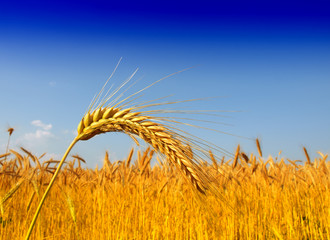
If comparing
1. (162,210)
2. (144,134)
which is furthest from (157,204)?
(144,134)

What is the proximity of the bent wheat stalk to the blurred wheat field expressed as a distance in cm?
15

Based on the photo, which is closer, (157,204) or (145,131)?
(145,131)

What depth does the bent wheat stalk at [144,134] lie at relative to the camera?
5.34 feet

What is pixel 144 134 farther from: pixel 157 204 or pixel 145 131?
pixel 157 204

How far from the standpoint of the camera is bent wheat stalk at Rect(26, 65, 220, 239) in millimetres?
1627

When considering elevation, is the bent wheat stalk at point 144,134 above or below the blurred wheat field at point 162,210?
above

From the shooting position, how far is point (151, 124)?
167 cm

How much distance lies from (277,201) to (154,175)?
2733 mm

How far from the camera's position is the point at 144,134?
5.52 ft

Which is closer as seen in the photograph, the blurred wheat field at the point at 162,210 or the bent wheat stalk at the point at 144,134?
the bent wheat stalk at the point at 144,134

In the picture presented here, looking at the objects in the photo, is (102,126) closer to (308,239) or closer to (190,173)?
(190,173)

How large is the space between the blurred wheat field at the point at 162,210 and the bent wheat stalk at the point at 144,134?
0.50 feet

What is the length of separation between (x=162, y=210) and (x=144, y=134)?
212 centimetres

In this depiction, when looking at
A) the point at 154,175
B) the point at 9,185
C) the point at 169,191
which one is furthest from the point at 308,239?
the point at 9,185
